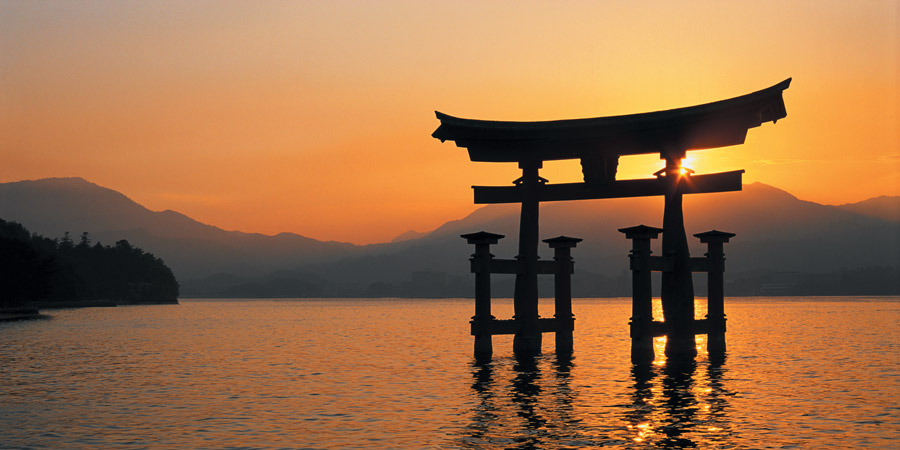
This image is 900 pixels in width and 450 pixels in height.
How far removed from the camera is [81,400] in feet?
72.8

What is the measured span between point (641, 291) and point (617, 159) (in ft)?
15.0

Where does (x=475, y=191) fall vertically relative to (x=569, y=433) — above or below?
above

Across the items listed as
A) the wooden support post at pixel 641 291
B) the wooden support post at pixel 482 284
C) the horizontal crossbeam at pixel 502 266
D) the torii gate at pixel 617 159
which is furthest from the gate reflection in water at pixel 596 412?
the horizontal crossbeam at pixel 502 266

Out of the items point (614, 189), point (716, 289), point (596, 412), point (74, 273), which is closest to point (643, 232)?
point (614, 189)

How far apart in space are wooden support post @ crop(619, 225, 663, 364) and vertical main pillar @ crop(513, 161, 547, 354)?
347cm

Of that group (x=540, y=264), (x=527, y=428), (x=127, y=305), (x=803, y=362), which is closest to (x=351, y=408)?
(x=527, y=428)

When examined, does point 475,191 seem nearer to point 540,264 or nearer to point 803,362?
point 540,264

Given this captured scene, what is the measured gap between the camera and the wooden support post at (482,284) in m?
27.3

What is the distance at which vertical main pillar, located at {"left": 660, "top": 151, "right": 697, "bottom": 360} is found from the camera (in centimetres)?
2616

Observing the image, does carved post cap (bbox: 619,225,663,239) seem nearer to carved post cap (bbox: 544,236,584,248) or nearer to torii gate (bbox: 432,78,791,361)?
torii gate (bbox: 432,78,791,361)

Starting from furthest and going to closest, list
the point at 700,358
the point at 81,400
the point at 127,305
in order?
the point at 127,305 < the point at 700,358 < the point at 81,400

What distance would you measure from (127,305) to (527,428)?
167m

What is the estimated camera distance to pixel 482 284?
89.7 feet

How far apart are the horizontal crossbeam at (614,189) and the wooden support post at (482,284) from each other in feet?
6.62
